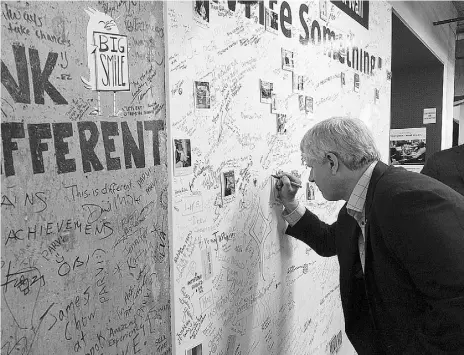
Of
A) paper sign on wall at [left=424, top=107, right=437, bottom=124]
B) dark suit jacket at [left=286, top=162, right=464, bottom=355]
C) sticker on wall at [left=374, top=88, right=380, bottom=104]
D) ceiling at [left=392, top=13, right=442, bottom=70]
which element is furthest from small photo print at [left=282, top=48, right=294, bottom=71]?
paper sign on wall at [left=424, top=107, right=437, bottom=124]

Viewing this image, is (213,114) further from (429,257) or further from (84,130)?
(429,257)

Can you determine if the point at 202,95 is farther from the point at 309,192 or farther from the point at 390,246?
the point at 309,192

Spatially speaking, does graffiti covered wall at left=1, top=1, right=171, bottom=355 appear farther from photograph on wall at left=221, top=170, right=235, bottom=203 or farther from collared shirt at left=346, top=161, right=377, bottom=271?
collared shirt at left=346, top=161, right=377, bottom=271

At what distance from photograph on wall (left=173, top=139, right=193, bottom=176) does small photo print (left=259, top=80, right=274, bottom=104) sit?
47cm

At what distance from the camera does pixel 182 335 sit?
1259mm

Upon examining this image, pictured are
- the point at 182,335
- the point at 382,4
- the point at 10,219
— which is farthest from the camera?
the point at 382,4

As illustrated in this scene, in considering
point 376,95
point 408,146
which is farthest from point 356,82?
point 408,146

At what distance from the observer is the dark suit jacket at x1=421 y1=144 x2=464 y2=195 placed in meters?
2.24

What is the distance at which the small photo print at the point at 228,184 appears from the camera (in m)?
1.42

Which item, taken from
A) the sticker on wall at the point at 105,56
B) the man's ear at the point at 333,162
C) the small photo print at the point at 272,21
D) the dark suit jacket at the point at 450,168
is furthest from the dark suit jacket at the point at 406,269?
the dark suit jacket at the point at 450,168

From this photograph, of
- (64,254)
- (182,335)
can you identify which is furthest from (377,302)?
(64,254)

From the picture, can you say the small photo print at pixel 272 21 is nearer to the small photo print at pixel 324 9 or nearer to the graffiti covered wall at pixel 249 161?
the graffiti covered wall at pixel 249 161

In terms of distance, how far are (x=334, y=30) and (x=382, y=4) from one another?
87 centimetres

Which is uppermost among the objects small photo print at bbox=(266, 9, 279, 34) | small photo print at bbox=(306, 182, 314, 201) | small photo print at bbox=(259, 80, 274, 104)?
small photo print at bbox=(266, 9, 279, 34)
